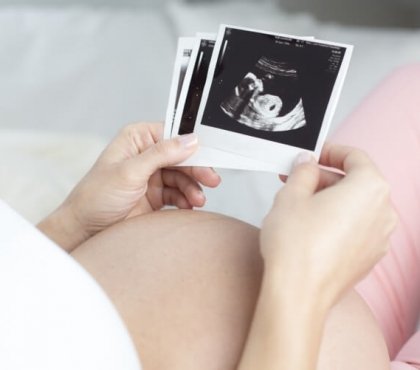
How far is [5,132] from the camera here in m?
1.56

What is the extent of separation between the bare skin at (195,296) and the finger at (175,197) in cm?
Answer: 14

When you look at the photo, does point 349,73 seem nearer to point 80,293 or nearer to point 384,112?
point 384,112

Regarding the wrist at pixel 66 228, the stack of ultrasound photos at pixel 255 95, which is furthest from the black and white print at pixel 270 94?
the wrist at pixel 66 228

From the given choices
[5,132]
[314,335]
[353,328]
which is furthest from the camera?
[5,132]

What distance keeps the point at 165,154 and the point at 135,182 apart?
6 cm

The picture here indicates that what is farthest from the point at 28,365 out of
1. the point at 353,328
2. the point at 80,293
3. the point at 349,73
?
the point at 349,73

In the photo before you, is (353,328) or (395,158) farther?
(395,158)

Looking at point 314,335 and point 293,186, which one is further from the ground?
point 293,186

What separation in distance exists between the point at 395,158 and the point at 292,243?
52cm

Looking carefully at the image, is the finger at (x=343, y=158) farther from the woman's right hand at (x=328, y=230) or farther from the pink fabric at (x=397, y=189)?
the pink fabric at (x=397, y=189)

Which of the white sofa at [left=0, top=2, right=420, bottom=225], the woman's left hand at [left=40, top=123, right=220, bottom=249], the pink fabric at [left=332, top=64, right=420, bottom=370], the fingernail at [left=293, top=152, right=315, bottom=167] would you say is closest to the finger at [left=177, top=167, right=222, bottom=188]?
the woman's left hand at [left=40, top=123, right=220, bottom=249]

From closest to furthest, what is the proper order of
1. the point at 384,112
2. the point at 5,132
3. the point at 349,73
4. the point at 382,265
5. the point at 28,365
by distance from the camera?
1. the point at 28,365
2. the point at 382,265
3. the point at 384,112
4. the point at 5,132
5. the point at 349,73

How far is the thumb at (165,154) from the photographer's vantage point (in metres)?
0.94

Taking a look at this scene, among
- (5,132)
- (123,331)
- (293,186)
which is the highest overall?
(293,186)
